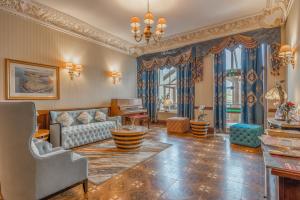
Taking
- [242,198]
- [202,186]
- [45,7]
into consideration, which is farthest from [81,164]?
[45,7]

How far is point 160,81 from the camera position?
7969mm

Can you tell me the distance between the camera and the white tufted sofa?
423cm

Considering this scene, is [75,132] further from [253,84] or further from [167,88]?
[253,84]

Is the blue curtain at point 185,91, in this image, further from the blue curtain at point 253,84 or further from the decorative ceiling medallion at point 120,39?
the blue curtain at point 253,84

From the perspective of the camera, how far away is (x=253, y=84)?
5.21 meters

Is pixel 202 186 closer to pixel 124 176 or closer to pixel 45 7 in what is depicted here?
pixel 124 176

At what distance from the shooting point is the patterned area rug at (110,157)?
291 centimetres

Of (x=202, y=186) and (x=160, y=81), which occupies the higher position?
(x=160, y=81)

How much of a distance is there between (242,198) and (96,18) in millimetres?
5475

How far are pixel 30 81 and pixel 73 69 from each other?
1214mm

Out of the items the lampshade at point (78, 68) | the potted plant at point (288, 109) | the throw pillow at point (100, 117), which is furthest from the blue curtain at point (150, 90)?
the potted plant at point (288, 109)

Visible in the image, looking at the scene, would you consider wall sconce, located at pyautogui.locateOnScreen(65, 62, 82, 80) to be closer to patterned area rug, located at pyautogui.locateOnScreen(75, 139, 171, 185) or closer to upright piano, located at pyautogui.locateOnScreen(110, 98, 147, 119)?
upright piano, located at pyautogui.locateOnScreen(110, 98, 147, 119)

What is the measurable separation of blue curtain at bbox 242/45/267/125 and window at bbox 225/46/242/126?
0.29 metres

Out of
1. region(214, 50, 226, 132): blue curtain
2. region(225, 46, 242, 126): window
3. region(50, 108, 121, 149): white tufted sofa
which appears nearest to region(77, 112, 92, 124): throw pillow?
region(50, 108, 121, 149): white tufted sofa
